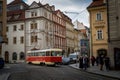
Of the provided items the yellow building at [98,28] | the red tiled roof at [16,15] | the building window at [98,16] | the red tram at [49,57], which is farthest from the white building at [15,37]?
the building window at [98,16]

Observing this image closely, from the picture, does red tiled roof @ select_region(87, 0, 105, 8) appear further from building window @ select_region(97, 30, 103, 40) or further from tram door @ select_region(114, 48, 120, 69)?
tram door @ select_region(114, 48, 120, 69)

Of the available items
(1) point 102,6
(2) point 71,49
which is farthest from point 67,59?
(2) point 71,49

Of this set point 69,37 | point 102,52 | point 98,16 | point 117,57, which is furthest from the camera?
point 69,37

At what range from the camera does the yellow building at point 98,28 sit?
151ft

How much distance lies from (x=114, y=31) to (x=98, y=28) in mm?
14158

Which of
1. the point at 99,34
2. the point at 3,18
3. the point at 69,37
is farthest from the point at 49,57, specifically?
the point at 69,37

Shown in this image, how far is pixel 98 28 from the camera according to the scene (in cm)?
4650

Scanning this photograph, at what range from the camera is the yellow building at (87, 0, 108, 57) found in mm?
45969

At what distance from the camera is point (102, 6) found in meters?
46.4

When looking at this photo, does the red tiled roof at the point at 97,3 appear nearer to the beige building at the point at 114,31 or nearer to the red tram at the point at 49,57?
the red tram at the point at 49,57

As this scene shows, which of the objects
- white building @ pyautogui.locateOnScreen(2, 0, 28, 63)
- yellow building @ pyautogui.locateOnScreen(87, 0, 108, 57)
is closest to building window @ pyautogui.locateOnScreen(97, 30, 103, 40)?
yellow building @ pyautogui.locateOnScreen(87, 0, 108, 57)

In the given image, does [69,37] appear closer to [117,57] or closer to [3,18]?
[3,18]

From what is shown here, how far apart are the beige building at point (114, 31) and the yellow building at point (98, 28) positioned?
13.0 m

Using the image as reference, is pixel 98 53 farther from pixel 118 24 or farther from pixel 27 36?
pixel 27 36
